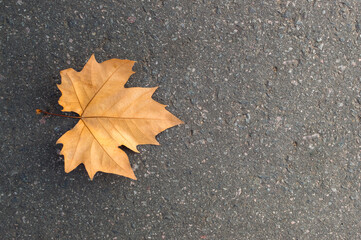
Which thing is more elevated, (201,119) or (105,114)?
(105,114)

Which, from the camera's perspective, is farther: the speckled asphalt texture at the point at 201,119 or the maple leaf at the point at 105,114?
the speckled asphalt texture at the point at 201,119

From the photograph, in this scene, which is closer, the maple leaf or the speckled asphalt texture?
the maple leaf

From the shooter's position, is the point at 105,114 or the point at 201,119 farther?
the point at 201,119

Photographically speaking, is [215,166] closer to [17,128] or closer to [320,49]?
[320,49]

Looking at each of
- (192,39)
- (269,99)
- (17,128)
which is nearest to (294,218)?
(269,99)
